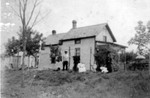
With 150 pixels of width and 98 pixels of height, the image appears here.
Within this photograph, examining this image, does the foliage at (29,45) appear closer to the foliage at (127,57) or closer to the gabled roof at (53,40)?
the gabled roof at (53,40)

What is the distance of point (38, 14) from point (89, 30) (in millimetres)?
15495

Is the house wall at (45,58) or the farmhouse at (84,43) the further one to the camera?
the house wall at (45,58)

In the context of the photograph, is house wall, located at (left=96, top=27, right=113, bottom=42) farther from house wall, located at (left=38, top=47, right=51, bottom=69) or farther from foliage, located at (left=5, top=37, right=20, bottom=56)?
foliage, located at (left=5, top=37, right=20, bottom=56)

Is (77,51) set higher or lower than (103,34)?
lower

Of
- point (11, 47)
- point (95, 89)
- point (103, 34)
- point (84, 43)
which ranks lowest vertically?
point (95, 89)

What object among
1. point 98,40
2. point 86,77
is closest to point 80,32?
point 98,40

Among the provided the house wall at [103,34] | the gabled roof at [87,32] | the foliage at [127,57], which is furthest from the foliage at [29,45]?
the foliage at [127,57]

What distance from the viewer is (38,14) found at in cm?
1033

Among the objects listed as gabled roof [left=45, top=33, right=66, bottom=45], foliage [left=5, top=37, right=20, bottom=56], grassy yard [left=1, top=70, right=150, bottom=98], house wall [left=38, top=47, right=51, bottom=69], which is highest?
gabled roof [left=45, top=33, right=66, bottom=45]

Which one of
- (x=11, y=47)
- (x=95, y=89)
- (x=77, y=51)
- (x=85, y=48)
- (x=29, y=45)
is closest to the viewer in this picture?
(x=95, y=89)

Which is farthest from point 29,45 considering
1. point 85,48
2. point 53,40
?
point 85,48

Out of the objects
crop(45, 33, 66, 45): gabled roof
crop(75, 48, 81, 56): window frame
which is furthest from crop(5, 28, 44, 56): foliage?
crop(75, 48, 81, 56): window frame

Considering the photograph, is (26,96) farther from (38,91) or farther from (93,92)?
(93,92)

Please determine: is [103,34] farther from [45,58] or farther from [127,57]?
[45,58]
